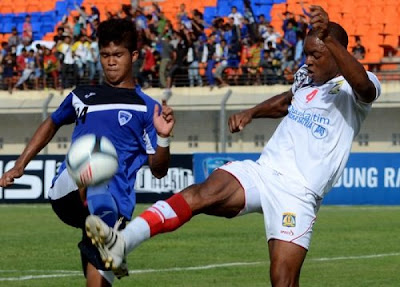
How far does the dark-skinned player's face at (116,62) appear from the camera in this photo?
7082mm

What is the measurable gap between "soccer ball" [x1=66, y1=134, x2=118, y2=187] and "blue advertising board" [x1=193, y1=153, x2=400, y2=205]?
1783cm

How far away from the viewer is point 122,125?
23.1ft

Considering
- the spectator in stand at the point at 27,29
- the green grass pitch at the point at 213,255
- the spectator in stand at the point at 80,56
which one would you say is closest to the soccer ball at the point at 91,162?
the green grass pitch at the point at 213,255

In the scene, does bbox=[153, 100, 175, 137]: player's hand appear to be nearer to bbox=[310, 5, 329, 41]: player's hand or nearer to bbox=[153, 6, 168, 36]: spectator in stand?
bbox=[310, 5, 329, 41]: player's hand

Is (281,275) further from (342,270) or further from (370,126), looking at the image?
(370,126)

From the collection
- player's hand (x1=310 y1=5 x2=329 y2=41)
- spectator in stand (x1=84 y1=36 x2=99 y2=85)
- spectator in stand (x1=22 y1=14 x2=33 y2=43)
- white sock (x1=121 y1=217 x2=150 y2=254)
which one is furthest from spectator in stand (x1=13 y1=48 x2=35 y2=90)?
white sock (x1=121 y1=217 x2=150 y2=254)

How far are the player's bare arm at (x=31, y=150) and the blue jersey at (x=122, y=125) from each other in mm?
236

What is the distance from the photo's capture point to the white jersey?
7227 mm

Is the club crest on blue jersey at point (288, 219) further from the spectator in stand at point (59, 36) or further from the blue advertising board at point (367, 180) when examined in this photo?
the spectator in stand at point (59, 36)

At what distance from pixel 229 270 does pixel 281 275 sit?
16.9ft

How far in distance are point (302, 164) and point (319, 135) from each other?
23cm

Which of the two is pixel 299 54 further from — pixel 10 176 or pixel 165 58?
pixel 10 176

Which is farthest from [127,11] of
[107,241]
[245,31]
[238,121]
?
[107,241]

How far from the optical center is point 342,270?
12.2m
